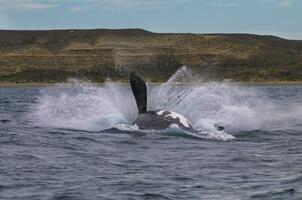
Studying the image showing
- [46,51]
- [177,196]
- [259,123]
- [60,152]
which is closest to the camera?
[177,196]

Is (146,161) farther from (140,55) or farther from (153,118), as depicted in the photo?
(140,55)

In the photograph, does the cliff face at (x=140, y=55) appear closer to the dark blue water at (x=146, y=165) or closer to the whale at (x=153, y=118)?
the whale at (x=153, y=118)

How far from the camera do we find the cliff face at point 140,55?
12519 cm

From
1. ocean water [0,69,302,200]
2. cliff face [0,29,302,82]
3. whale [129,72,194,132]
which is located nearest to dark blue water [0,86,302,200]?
ocean water [0,69,302,200]

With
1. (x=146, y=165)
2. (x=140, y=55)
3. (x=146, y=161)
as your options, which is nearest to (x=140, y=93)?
(x=146, y=161)

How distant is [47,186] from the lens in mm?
15109

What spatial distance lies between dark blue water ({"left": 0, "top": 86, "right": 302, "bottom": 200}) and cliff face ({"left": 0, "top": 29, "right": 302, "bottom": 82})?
90058mm

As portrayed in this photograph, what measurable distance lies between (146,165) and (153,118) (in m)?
8.27

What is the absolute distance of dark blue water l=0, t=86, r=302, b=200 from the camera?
14.7 metres

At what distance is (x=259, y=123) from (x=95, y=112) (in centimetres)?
757

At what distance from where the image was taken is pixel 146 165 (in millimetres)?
17844

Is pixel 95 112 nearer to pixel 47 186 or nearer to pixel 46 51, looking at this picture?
pixel 47 186

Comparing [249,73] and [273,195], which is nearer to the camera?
[273,195]

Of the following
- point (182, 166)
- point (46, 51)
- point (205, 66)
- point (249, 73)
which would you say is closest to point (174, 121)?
point (182, 166)
